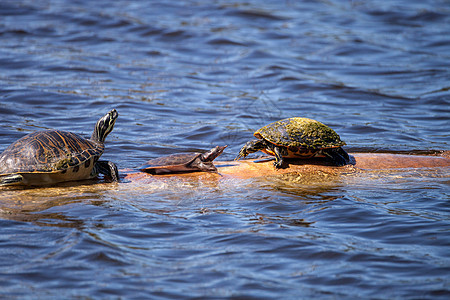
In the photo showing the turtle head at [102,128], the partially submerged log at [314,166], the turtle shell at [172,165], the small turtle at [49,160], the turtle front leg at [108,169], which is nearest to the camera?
the small turtle at [49,160]

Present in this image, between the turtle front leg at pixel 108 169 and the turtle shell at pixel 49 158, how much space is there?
15 centimetres

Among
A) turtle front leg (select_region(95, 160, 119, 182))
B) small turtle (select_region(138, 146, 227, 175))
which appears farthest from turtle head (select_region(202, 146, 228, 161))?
turtle front leg (select_region(95, 160, 119, 182))

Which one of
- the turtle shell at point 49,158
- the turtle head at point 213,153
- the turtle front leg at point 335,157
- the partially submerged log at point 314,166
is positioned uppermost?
the turtle shell at point 49,158

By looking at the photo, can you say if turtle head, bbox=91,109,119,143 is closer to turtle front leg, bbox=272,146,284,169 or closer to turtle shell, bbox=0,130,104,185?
turtle shell, bbox=0,130,104,185

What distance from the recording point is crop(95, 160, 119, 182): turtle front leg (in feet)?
19.8

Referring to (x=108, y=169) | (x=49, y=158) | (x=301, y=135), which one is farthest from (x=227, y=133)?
(x=49, y=158)

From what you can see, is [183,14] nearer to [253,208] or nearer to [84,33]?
[84,33]

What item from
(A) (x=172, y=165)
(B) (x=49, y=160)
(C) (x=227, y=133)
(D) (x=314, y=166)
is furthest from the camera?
(C) (x=227, y=133)

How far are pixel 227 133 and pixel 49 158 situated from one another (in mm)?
4123

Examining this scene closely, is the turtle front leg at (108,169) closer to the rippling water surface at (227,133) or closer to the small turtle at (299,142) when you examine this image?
the rippling water surface at (227,133)

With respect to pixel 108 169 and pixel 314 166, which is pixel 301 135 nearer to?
pixel 314 166

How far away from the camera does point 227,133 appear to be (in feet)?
30.1

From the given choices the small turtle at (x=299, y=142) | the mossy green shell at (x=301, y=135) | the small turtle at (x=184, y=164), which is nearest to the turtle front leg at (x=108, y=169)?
the small turtle at (x=184, y=164)

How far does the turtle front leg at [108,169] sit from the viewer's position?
604 cm
